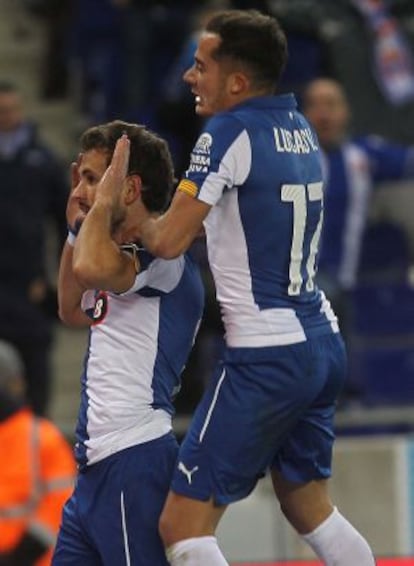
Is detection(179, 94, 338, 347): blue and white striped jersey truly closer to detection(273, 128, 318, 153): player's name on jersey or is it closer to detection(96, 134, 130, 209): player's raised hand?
detection(273, 128, 318, 153): player's name on jersey

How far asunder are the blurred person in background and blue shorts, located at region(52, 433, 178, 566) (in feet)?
10.8

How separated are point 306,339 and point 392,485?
11.0 ft

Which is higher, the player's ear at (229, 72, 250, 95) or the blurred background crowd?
the player's ear at (229, 72, 250, 95)

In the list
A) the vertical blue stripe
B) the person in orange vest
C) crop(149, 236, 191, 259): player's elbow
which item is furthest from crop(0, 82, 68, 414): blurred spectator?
crop(149, 236, 191, 259): player's elbow

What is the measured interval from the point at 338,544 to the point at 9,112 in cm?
411

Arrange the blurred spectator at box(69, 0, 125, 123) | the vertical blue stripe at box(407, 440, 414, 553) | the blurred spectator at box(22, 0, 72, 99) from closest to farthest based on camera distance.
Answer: the vertical blue stripe at box(407, 440, 414, 553) → the blurred spectator at box(69, 0, 125, 123) → the blurred spectator at box(22, 0, 72, 99)

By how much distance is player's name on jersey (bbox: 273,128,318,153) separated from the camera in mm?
4609

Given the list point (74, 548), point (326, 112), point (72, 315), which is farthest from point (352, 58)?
point (74, 548)

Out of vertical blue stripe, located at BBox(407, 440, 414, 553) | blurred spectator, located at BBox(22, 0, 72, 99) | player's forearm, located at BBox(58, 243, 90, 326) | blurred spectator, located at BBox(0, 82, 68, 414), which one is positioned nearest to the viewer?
player's forearm, located at BBox(58, 243, 90, 326)

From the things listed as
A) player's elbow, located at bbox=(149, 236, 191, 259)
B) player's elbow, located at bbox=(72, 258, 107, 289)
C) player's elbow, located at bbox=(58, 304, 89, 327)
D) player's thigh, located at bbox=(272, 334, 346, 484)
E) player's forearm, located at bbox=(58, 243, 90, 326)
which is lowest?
player's thigh, located at bbox=(272, 334, 346, 484)

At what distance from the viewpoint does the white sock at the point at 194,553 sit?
4.52 metres

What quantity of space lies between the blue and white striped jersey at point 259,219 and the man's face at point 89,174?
0.22 meters

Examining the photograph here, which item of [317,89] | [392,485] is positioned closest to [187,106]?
[317,89]

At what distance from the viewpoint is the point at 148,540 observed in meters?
4.57
